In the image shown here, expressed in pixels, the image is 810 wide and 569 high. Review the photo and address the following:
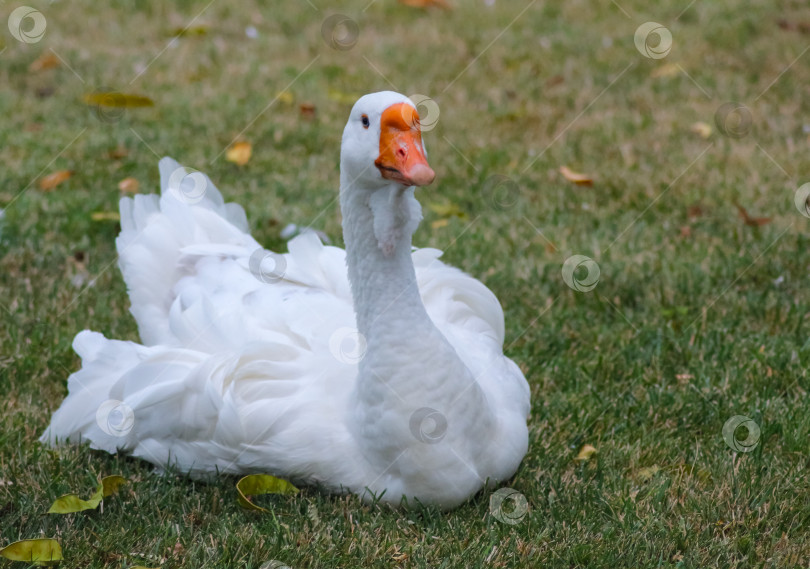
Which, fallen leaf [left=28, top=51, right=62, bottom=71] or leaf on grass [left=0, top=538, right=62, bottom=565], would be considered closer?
leaf on grass [left=0, top=538, right=62, bottom=565]

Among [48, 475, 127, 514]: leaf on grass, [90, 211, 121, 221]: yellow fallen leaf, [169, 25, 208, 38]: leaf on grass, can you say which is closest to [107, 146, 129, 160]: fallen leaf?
[90, 211, 121, 221]: yellow fallen leaf

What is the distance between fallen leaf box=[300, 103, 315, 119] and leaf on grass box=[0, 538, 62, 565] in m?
4.01

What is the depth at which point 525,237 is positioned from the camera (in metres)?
4.80

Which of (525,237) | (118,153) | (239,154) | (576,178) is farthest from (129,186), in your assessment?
(576,178)

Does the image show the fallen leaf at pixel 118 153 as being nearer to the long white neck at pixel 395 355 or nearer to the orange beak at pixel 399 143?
the long white neck at pixel 395 355

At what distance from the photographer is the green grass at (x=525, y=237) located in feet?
9.03

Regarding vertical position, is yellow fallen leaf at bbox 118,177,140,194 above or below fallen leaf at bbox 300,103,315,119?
below

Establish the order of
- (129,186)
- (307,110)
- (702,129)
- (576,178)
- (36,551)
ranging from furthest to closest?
(307,110) < (702,129) < (576,178) < (129,186) < (36,551)

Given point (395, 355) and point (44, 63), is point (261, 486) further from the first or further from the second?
point (44, 63)

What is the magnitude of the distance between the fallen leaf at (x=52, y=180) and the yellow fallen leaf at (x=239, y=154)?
2.82 feet

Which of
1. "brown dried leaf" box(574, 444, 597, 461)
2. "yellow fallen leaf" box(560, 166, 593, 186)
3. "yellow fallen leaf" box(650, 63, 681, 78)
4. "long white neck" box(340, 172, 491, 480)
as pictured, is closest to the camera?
"long white neck" box(340, 172, 491, 480)

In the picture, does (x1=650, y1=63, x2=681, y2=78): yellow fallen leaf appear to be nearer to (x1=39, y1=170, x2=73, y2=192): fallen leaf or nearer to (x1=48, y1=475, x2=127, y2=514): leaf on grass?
(x1=39, y1=170, x2=73, y2=192): fallen leaf

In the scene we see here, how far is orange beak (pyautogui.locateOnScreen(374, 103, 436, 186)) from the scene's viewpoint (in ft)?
8.00

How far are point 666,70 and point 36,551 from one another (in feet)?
17.7
